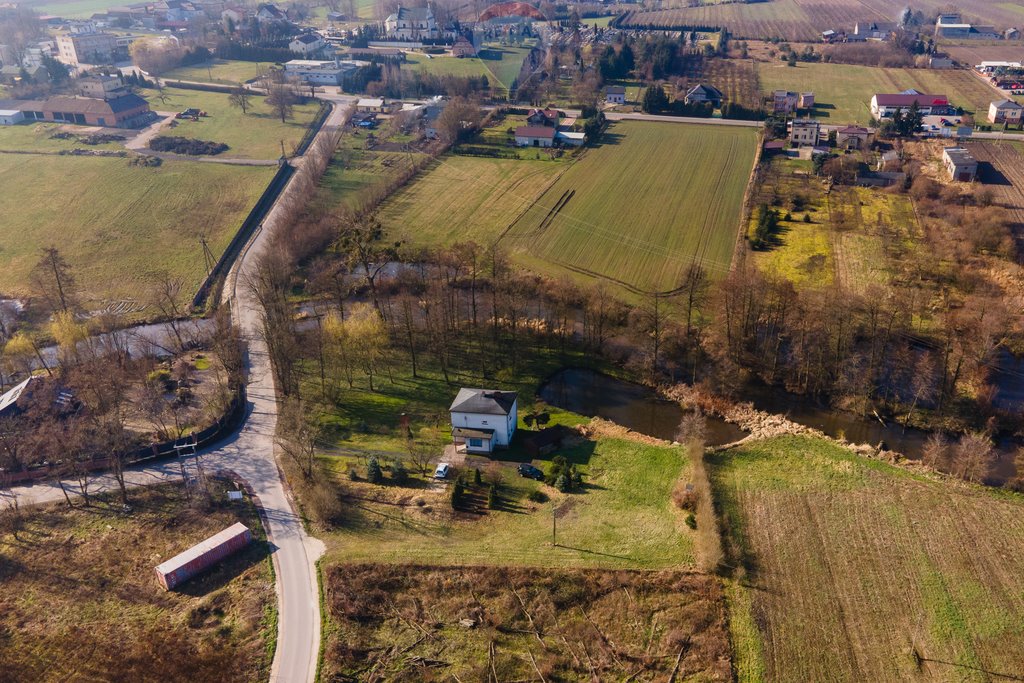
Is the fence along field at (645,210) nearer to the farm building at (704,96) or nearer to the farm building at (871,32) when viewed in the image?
the farm building at (704,96)

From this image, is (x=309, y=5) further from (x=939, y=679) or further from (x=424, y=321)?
(x=939, y=679)

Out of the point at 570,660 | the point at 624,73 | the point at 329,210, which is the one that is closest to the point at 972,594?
the point at 570,660

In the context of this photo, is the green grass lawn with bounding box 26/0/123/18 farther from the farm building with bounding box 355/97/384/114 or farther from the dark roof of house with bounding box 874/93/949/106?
the dark roof of house with bounding box 874/93/949/106

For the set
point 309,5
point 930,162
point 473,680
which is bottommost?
point 473,680

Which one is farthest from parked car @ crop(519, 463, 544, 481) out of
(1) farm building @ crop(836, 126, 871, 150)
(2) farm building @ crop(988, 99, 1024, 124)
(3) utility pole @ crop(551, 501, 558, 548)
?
(2) farm building @ crop(988, 99, 1024, 124)

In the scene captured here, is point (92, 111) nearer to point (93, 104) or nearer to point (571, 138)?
point (93, 104)

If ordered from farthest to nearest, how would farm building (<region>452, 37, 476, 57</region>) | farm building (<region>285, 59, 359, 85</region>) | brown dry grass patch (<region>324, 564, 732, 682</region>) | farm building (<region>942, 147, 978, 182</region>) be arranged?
farm building (<region>452, 37, 476, 57</region>) → farm building (<region>285, 59, 359, 85</region>) → farm building (<region>942, 147, 978, 182</region>) → brown dry grass patch (<region>324, 564, 732, 682</region>)

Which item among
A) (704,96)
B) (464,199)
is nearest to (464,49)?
(704,96)
